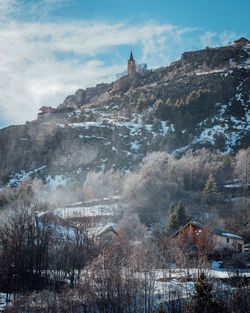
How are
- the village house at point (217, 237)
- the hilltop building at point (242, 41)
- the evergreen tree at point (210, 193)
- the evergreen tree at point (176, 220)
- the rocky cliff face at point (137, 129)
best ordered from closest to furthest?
1. the village house at point (217, 237)
2. the evergreen tree at point (176, 220)
3. the evergreen tree at point (210, 193)
4. the rocky cliff face at point (137, 129)
5. the hilltop building at point (242, 41)

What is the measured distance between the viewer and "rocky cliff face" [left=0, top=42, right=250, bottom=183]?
80250mm

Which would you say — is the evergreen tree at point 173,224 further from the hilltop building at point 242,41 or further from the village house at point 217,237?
the hilltop building at point 242,41

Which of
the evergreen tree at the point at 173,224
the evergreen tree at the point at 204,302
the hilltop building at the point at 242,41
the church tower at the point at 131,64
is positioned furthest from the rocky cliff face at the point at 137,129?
the evergreen tree at the point at 204,302

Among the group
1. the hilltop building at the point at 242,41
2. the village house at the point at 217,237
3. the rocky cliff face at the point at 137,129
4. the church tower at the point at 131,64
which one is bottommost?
the village house at the point at 217,237

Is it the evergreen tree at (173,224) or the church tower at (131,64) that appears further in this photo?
the church tower at (131,64)

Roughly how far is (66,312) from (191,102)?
9445 centimetres

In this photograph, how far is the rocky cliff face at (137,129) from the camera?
8025 centimetres

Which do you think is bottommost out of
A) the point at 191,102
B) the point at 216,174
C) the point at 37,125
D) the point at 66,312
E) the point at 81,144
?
the point at 66,312

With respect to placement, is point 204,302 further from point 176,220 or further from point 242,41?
point 242,41

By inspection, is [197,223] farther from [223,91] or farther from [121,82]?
[121,82]

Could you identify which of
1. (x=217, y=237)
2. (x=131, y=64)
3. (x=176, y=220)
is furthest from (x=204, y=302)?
(x=131, y=64)

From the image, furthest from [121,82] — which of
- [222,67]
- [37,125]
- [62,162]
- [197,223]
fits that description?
[197,223]

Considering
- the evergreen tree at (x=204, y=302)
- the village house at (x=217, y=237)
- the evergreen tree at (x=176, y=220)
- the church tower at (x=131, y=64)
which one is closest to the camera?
the evergreen tree at (x=204, y=302)

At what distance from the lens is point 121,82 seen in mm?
145000
